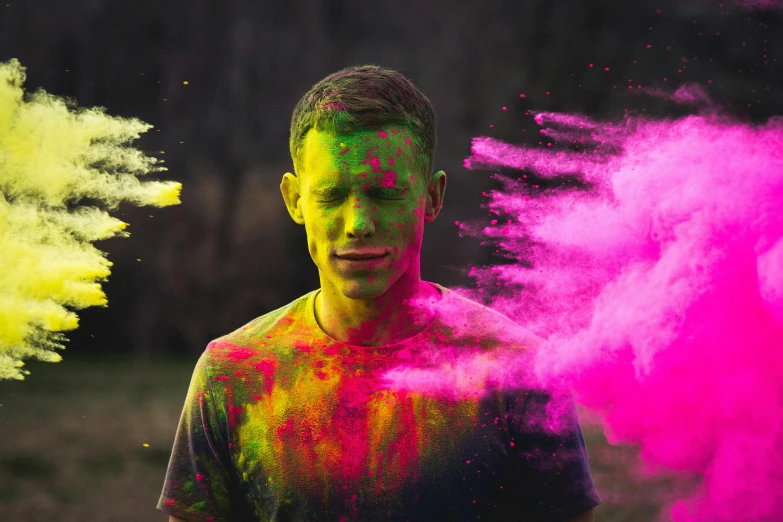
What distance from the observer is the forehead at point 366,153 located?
2.24 m

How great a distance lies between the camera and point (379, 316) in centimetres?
239

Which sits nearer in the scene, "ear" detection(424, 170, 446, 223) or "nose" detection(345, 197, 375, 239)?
"nose" detection(345, 197, 375, 239)

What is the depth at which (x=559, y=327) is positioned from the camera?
240 cm

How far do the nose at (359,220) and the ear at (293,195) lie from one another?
0.25 metres

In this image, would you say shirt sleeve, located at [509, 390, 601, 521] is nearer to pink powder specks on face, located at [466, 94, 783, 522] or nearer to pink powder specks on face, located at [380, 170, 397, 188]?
pink powder specks on face, located at [466, 94, 783, 522]

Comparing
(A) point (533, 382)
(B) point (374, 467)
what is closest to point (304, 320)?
(B) point (374, 467)

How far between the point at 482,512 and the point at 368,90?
4.05ft

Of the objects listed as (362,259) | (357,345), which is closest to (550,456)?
(357,345)

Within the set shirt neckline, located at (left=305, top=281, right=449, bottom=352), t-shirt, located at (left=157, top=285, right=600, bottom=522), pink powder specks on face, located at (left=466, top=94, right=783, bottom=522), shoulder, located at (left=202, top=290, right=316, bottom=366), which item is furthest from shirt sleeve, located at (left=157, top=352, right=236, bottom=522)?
pink powder specks on face, located at (left=466, top=94, right=783, bottom=522)

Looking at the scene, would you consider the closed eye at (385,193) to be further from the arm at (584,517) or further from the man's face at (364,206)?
the arm at (584,517)

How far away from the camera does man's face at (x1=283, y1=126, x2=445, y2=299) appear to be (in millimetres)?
2234

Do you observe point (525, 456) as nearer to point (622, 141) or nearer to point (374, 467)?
point (374, 467)

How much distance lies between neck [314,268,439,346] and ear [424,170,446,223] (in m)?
0.19

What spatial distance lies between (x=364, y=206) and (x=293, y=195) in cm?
34
